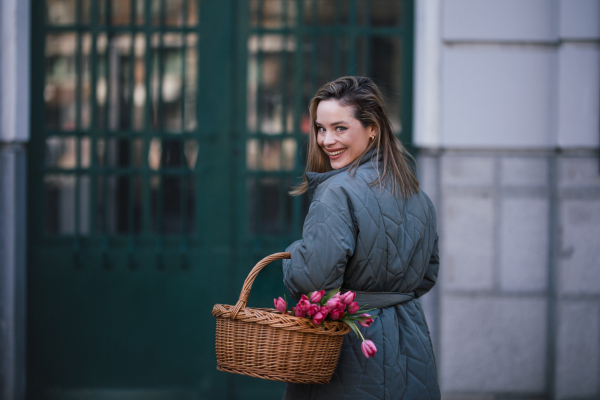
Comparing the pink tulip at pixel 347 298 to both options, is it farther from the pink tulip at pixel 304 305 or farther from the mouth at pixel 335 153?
the mouth at pixel 335 153

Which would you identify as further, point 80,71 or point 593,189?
point 80,71

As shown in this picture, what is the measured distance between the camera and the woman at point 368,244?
1.76m

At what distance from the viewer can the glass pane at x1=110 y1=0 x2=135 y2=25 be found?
3961 mm

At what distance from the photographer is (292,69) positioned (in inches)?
157

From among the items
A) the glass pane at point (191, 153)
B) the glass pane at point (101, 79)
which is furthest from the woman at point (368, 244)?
the glass pane at point (101, 79)

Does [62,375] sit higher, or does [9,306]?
[9,306]

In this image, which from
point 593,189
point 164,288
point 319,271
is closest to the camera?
point 319,271

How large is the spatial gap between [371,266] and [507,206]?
2.34m

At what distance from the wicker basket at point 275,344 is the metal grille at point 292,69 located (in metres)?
2.24

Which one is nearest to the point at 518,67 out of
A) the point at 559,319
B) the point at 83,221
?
the point at 559,319

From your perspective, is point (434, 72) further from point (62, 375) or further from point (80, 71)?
point (62, 375)

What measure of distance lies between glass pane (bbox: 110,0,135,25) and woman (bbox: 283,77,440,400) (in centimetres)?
257

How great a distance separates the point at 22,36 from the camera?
384cm

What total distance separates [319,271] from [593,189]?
9.31 feet
